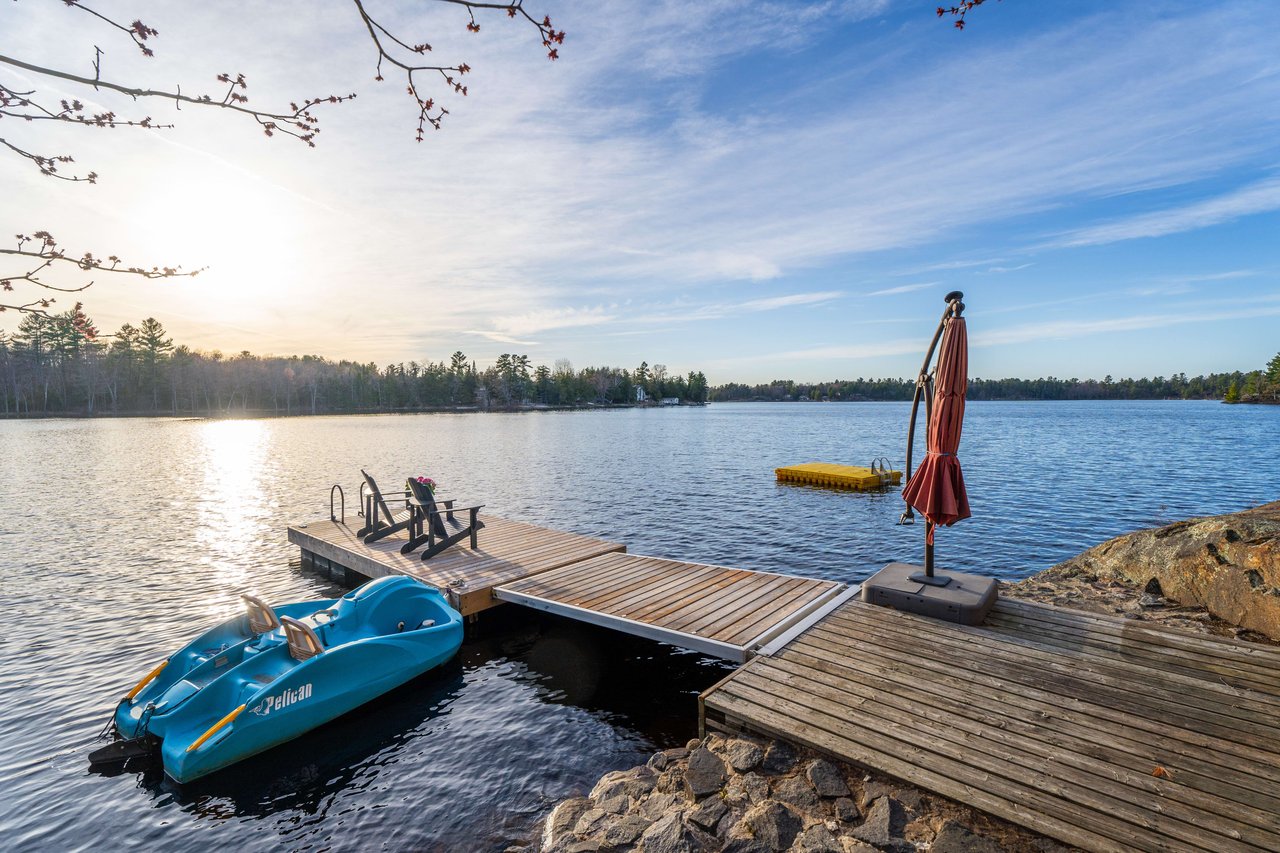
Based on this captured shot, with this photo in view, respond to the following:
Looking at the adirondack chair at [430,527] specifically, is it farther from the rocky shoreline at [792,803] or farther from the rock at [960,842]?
the rock at [960,842]

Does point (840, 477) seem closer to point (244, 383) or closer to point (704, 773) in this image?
point (704, 773)

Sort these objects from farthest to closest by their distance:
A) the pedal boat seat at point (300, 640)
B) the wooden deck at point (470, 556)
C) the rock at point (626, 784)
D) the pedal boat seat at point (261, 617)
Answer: the wooden deck at point (470, 556) → the pedal boat seat at point (261, 617) → the pedal boat seat at point (300, 640) → the rock at point (626, 784)

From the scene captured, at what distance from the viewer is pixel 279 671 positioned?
22.5 ft

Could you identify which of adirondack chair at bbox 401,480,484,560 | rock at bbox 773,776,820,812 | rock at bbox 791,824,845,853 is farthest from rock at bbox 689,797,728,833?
adirondack chair at bbox 401,480,484,560

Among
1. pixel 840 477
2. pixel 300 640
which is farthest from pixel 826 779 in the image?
pixel 840 477

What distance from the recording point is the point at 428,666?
25.9ft

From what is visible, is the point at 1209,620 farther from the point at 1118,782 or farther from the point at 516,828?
the point at 516,828

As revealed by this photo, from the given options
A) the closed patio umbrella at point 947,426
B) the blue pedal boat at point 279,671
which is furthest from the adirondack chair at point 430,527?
the closed patio umbrella at point 947,426

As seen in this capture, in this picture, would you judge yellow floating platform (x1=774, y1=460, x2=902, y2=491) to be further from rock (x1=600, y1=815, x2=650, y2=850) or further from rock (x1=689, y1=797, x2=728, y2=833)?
rock (x1=600, y1=815, x2=650, y2=850)

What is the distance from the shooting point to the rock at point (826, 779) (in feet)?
14.1

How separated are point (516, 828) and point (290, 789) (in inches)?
105

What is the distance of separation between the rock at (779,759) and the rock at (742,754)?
73mm

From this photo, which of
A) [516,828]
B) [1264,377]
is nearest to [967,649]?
[516,828]

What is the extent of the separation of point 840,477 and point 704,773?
21897 millimetres
